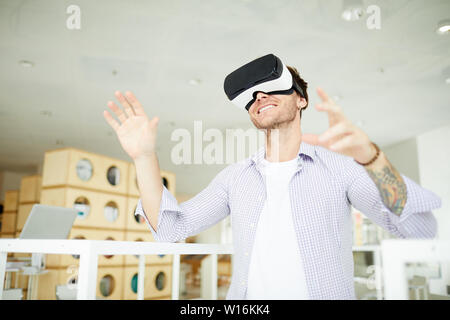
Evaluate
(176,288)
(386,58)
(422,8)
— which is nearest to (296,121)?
(176,288)

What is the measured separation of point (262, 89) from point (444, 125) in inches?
182

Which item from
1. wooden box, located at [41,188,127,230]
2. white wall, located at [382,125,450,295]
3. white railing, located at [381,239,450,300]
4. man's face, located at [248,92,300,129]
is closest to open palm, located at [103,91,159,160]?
man's face, located at [248,92,300,129]

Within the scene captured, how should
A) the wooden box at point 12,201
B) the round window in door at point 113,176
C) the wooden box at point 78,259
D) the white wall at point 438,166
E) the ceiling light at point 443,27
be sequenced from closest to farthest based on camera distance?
the ceiling light at point 443,27 < the wooden box at point 78,259 < the round window in door at point 113,176 < the white wall at point 438,166 < the wooden box at point 12,201

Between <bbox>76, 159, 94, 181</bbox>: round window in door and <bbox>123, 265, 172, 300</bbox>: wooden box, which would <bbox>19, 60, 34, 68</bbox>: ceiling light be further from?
<bbox>123, 265, 172, 300</bbox>: wooden box

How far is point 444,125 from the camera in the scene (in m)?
4.64

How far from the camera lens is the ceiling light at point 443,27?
2523 mm

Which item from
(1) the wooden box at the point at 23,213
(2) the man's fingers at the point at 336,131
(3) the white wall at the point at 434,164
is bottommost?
(2) the man's fingers at the point at 336,131

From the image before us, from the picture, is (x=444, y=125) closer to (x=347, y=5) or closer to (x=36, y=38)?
(x=347, y=5)

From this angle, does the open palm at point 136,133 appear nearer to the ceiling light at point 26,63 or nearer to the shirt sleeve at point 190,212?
the shirt sleeve at point 190,212

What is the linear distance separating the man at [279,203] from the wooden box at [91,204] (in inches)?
102

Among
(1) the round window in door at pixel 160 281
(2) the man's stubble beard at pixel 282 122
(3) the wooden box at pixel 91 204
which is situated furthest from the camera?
(1) the round window in door at pixel 160 281

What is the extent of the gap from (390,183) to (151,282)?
3549mm

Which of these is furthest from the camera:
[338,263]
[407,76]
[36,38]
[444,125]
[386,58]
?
[444,125]

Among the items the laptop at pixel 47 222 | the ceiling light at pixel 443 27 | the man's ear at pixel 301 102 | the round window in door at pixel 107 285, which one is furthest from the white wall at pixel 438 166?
the man's ear at pixel 301 102
